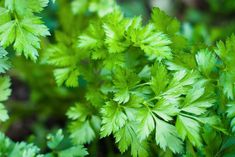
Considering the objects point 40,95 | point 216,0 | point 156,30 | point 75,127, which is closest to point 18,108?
point 40,95

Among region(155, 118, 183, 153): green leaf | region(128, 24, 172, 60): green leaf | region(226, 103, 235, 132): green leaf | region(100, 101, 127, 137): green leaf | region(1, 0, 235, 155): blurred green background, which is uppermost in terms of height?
region(128, 24, 172, 60): green leaf

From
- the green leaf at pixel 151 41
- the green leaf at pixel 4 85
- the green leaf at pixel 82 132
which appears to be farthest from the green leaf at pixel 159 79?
the green leaf at pixel 4 85

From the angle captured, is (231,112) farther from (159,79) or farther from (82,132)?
(82,132)

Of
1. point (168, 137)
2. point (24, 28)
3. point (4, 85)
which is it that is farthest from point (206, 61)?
point (4, 85)

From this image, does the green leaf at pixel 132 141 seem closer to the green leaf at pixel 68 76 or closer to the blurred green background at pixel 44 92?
the green leaf at pixel 68 76

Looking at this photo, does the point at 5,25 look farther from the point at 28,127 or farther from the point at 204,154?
the point at 28,127

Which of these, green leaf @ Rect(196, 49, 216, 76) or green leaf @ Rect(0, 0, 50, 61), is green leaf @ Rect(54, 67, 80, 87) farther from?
green leaf @ Rect(196, 49, 216, 76)

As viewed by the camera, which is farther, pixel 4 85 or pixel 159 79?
pixel 4 85

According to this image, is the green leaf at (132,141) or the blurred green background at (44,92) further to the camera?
the blurred green background at (44,92)

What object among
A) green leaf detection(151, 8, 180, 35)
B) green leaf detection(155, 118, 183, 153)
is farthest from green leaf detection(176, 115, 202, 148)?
green leaf detection(151, 8, 180, 35)

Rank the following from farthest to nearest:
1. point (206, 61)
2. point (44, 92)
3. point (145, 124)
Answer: point (44, 92)
point (206, 61)
point (145, 124)

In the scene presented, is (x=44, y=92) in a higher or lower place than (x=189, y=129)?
lower
